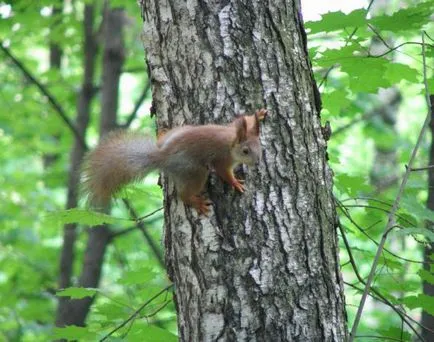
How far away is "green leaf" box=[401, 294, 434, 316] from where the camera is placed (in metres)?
2.64

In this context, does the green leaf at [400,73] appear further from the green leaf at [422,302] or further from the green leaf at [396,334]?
the green leaf at [396,334]

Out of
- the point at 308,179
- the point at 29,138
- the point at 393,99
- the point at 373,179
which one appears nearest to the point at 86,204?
the point at 308,179

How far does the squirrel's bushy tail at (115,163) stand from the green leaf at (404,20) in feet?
3.34

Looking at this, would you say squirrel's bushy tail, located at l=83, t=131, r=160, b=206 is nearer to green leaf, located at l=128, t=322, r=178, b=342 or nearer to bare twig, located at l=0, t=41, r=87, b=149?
green leaf, located at l=128, t=322, r=178, b=342

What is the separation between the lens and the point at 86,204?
2.57 m

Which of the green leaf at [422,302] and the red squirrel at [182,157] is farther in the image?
the green leaf at [422,302]

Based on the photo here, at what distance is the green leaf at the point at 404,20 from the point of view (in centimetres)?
254

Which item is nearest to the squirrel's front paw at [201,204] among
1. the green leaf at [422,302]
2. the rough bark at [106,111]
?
the green leaf at [422,302]

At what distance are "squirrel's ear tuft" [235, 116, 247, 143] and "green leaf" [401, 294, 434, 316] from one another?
114cm

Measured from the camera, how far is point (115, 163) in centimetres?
238

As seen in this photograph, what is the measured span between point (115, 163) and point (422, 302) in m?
1.35

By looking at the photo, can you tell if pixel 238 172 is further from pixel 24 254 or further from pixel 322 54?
pixel 24 254

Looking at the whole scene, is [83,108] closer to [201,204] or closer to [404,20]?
[404,20]

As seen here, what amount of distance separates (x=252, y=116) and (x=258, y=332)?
0.66 m
